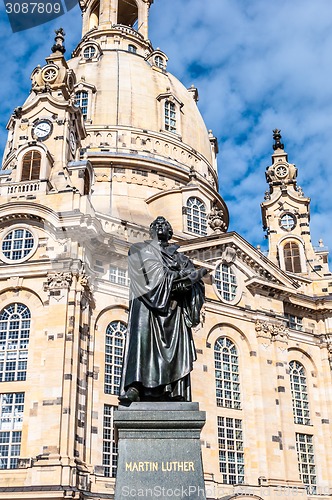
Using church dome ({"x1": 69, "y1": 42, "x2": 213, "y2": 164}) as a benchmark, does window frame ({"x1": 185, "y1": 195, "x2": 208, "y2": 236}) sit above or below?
below

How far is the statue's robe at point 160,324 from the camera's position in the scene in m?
10.1

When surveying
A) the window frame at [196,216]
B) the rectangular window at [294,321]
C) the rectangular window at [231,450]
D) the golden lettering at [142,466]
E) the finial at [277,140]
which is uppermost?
the finial at [277,140]

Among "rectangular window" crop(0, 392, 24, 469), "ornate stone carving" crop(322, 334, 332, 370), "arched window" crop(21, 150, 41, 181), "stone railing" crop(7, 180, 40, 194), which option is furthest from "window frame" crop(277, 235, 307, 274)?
"rectangular window" crop(0, 392, 24, 469)

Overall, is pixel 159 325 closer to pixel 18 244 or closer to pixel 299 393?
pixel 18 244

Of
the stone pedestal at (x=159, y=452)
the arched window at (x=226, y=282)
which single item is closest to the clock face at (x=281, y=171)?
the arched window at (x=226, y=282)

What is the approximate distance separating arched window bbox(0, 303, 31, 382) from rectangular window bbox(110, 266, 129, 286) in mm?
5375

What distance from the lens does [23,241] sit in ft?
107

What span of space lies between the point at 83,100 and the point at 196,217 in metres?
14.1

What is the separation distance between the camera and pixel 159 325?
34.5 feet

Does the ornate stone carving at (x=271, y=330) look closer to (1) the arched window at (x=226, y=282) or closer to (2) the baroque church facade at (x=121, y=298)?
(2) the baroque church facade at (x=121, y=298)

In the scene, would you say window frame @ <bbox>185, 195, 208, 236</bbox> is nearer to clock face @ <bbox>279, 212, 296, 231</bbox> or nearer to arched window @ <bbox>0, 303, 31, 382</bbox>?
clock face @ <bbox>279, 212, 296, 231</bbox>

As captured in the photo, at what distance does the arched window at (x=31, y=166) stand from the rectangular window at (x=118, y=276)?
277 inches

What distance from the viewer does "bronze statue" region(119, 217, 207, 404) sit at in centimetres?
1005

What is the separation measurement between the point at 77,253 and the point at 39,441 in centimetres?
957
